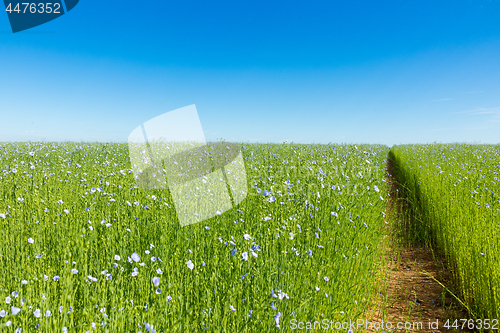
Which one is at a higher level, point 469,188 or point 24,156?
point 24,156

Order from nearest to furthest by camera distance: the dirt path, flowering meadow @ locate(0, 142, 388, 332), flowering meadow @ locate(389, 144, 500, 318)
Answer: flowering meadow @ locate(0, 142, 388, 332) < flowering meadow @ locate(389, 144, 500, 318) < the dirt path

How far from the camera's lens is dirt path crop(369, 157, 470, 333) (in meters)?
3.17

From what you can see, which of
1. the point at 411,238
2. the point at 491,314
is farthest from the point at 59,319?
the point at 411,238

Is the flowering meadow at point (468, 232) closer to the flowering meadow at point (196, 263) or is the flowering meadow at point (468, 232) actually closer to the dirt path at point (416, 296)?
the flowering meadow at point (196, 263)

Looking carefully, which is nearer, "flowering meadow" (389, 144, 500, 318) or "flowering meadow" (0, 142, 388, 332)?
"flowering meadow" (0, 142, 388, 332)

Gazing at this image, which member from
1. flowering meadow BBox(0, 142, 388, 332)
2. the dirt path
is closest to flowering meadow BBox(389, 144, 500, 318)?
flowering meadow BBox(0, 142, 388, 332)

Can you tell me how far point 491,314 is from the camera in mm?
2742

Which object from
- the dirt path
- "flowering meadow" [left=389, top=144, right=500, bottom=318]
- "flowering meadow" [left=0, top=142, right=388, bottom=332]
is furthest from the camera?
the dirt path

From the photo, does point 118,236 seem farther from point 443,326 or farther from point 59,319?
point 443,326

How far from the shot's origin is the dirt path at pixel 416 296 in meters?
3.17

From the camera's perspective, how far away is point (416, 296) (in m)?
3.85

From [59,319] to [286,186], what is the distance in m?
3.64

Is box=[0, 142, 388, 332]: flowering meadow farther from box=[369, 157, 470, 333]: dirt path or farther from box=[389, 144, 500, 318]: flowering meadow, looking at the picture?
box=[369, 157, 470, 333]: dirt path

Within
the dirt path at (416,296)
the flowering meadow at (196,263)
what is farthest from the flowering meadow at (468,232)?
the dirt path at (416,296)
